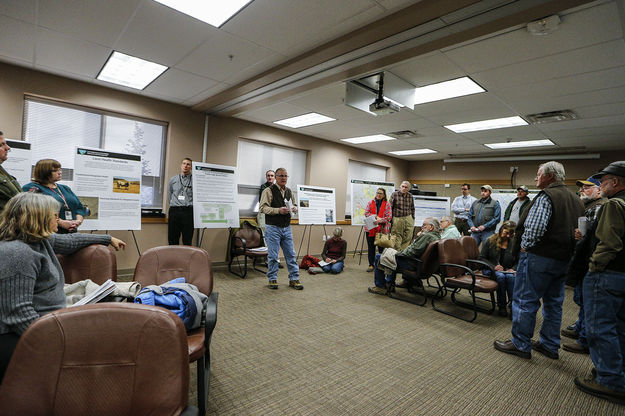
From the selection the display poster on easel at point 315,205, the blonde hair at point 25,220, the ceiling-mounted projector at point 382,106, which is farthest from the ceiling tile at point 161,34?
the display poster on easel at point 315,205

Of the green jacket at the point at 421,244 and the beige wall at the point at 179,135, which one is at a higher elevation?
the beige wall at the point at 179,135

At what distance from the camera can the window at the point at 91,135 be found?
431cm

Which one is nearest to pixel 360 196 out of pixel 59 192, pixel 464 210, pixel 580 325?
pixel 464 210

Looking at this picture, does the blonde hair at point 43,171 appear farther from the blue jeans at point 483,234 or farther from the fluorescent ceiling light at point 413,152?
the fluorescent ceiling light at point 413,152

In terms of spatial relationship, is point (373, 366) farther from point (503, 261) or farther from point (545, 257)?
point (503, 261)

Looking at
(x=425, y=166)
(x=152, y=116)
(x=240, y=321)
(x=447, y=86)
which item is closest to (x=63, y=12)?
(x=152, y=116)

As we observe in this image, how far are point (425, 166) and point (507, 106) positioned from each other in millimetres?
5173

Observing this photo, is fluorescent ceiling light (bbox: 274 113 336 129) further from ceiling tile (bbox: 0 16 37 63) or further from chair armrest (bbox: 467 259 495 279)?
ceiling tile (bbox: 0 16 37 63)

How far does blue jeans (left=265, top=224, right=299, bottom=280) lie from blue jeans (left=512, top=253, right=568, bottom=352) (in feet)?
8.78

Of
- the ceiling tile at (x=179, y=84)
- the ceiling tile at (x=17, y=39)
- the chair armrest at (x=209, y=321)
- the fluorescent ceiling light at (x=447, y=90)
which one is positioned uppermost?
the fluorescent ceiling light at (x=447, y=90)

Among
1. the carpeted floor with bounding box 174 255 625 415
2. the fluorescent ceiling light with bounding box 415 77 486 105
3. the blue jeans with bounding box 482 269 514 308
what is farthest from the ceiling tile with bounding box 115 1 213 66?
the blue jeans with bounding box 482 269 514 308

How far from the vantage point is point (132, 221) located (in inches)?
169

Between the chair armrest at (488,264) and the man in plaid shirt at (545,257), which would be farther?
the chair armrest at (488,264)

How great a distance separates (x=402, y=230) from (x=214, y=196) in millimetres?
3298
